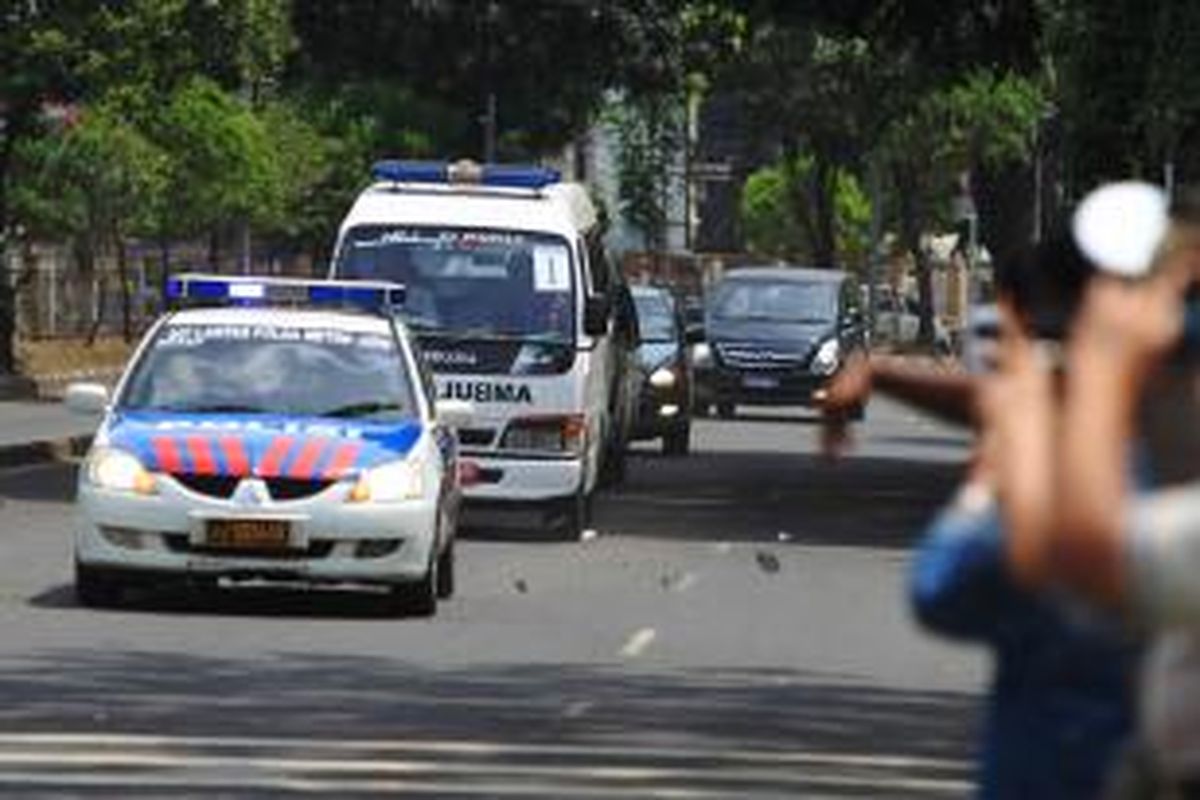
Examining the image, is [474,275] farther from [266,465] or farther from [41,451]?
[41,451]

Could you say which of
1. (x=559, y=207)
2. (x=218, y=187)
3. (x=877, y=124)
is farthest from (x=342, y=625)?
(x=877, y=124)

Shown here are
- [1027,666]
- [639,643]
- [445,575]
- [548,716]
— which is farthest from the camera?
[445,575]

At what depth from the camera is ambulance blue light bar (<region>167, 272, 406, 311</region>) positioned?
1908cm

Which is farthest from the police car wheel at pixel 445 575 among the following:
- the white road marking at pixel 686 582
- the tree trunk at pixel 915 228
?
the tree trunk at pixel 915 228

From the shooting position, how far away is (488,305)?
929 inches

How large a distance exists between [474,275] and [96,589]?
697 cm

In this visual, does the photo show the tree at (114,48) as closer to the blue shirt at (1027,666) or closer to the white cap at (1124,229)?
the blue shirt at (1027,666)

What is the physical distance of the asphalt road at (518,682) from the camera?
1087cm

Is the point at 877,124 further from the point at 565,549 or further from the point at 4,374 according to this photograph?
the point at 565,549

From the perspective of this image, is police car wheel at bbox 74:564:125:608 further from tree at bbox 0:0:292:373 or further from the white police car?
tree at bbox 0:0:292:373

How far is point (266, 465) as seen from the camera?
16672 millimetres

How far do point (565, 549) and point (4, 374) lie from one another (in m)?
26.1

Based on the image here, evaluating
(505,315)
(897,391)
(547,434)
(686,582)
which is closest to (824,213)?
(505,315)

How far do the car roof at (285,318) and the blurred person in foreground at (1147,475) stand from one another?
1450cm
